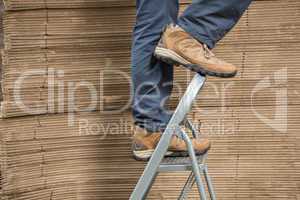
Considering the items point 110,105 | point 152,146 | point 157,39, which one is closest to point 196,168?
point 152,146

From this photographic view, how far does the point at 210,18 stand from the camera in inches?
70.4

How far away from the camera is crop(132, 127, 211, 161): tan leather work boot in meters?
1.93

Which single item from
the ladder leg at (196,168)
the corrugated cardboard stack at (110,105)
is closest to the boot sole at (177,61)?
the ladder leg at (196,168)

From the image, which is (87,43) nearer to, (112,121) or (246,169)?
(112,121)

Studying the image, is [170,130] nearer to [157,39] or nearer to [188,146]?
[188,146]

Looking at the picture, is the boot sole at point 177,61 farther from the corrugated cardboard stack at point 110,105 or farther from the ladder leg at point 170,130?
the corrugated cardboard stack at point 110,105

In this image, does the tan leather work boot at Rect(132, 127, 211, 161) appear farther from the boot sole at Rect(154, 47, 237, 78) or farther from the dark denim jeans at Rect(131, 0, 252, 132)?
the boot sole at Rect(154, 47, 237, 78)

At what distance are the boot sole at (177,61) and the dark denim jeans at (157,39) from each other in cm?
7

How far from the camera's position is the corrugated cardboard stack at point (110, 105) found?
246cm

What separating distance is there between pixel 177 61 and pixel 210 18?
0.62 ft

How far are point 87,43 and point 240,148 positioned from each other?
939 millimetres

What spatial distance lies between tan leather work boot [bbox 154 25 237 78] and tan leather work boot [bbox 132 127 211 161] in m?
0.30

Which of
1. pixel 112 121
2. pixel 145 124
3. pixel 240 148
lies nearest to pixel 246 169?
pixel 240 148

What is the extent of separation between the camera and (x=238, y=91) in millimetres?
2594
